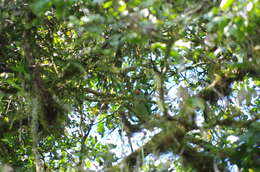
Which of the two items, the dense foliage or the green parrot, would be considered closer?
the dense foliage

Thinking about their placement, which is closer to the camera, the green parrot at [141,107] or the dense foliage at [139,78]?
the dense foliage at [139,78]

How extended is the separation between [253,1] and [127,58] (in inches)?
48.7

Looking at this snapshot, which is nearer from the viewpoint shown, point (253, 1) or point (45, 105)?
point (253, 1)

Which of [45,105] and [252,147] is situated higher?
[45,105]

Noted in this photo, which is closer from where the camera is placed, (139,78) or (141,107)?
(141,107)

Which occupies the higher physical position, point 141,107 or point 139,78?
point 139,78

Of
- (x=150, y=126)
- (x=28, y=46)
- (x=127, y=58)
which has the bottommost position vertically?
(x=150, y=126)

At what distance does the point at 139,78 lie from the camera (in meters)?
2.67

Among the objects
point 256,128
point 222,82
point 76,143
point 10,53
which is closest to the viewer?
point 256,128

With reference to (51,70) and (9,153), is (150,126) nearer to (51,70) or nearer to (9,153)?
(51,70)

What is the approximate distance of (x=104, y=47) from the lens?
89.1 inches

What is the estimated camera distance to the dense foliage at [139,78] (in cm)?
146

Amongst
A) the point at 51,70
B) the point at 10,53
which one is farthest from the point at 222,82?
the point at 10,53

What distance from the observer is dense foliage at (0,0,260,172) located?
146cm
